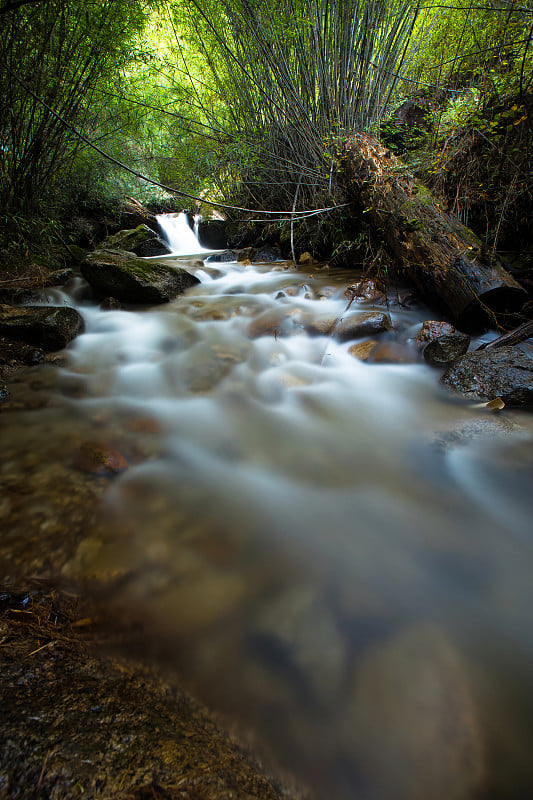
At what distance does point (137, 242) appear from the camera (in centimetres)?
730

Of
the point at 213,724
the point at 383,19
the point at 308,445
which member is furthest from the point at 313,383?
the point at 383,19

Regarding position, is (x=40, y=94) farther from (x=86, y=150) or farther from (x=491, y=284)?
(x=491, y=284)

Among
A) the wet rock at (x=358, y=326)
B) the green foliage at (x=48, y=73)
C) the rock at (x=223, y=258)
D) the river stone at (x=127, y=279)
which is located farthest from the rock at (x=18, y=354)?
the rock at (x=223, y=258)

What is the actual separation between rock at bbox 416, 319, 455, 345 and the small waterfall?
7.55 meters

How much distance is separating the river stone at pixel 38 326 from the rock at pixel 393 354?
298 centimetres

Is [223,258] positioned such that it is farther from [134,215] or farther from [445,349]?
[445,349]

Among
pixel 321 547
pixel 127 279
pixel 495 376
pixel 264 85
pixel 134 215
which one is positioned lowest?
pixel 321 547

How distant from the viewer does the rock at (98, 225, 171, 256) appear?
6.74m

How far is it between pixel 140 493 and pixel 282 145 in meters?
5.83

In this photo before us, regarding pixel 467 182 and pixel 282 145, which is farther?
pixel 282 145

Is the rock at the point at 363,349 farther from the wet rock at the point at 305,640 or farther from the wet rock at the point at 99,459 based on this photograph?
the wet rock at the point at 305,640

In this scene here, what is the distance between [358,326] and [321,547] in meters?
2.38

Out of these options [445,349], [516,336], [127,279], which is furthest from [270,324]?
[516,336]

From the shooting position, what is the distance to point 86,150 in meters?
5.63
